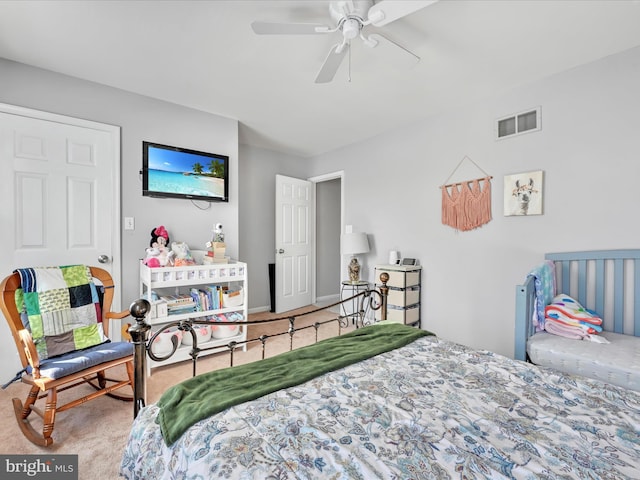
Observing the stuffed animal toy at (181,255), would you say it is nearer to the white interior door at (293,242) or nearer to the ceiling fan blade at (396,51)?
the white interior door at (293,242)

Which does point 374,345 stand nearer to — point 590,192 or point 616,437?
point 616,437

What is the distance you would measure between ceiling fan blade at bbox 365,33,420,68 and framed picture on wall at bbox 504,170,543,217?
1.48 m

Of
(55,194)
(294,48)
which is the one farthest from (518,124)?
(55,194)

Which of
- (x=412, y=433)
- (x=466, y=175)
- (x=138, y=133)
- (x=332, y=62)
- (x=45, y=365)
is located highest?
(x=332, y=62)

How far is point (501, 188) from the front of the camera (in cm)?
285

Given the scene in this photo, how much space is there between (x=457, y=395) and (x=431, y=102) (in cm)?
278

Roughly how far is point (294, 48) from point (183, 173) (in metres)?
1.71

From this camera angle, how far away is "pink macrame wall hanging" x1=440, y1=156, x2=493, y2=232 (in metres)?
2.95

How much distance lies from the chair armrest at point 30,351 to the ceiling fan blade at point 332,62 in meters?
2.45

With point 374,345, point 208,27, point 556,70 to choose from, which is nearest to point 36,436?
point 374,345

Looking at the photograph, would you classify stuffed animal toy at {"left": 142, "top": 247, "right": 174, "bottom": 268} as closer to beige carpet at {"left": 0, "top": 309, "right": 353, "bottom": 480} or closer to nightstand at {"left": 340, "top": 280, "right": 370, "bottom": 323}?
beige carpet at {"left": 0, "top": 309, "right": 353, "bottom": 480}

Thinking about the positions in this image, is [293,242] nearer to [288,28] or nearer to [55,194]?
[55,194]

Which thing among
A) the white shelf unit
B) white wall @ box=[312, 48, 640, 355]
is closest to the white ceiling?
white wall @ box=[312, 48, 640, 355]

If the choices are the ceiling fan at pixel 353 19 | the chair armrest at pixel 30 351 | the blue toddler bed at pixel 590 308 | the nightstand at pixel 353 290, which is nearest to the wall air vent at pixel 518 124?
the blue toddler bed at pixel 590 308
